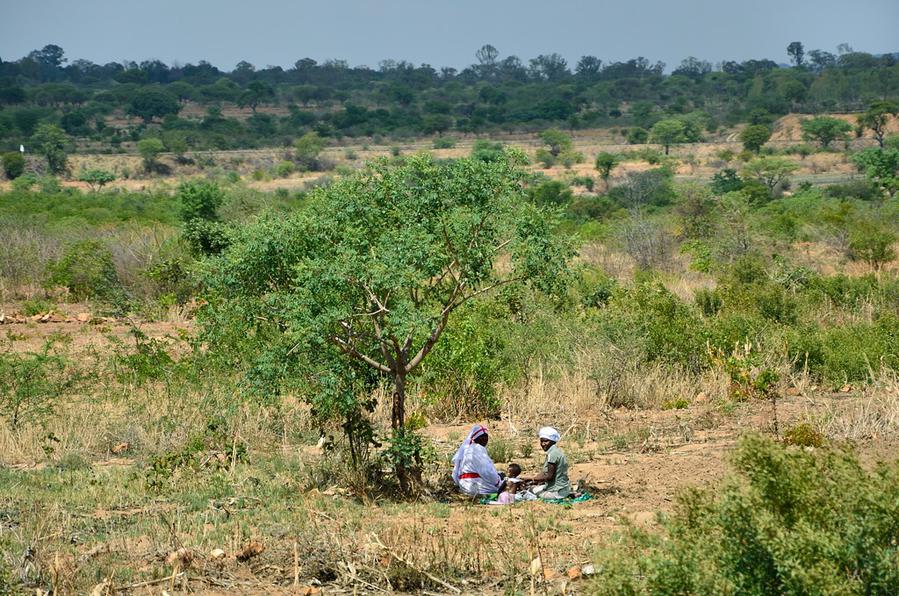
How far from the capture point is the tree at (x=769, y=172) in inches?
1618

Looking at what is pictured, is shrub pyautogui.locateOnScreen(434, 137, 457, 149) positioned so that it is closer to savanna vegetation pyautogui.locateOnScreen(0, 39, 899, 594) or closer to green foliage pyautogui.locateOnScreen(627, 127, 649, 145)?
green foliage pyautogui.locateOnScreen(627, 127, 649, 145)

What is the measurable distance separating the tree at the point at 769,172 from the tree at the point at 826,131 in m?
16.1

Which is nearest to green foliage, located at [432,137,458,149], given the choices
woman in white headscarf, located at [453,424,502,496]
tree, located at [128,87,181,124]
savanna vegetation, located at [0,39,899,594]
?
tree, located at [128,87,181,124]

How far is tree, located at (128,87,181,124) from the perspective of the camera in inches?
3162

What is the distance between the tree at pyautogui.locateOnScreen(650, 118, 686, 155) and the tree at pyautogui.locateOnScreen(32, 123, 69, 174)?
1215 inches

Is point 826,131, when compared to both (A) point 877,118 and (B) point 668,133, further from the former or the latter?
(B) point 668,133

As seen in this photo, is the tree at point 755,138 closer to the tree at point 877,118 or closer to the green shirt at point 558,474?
the tree at point 877,118

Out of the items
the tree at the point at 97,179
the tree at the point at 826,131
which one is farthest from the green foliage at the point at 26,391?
the tree at the point at 826,131

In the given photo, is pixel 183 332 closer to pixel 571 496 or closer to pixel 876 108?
pixel 571 496

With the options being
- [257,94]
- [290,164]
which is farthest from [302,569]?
[257,94]

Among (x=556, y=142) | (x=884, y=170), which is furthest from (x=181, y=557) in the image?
(x=556, y=142)

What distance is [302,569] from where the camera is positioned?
6992 millimetres

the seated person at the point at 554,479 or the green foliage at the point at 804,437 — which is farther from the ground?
the green foliage at the point at 804,437

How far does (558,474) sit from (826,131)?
179 ft
